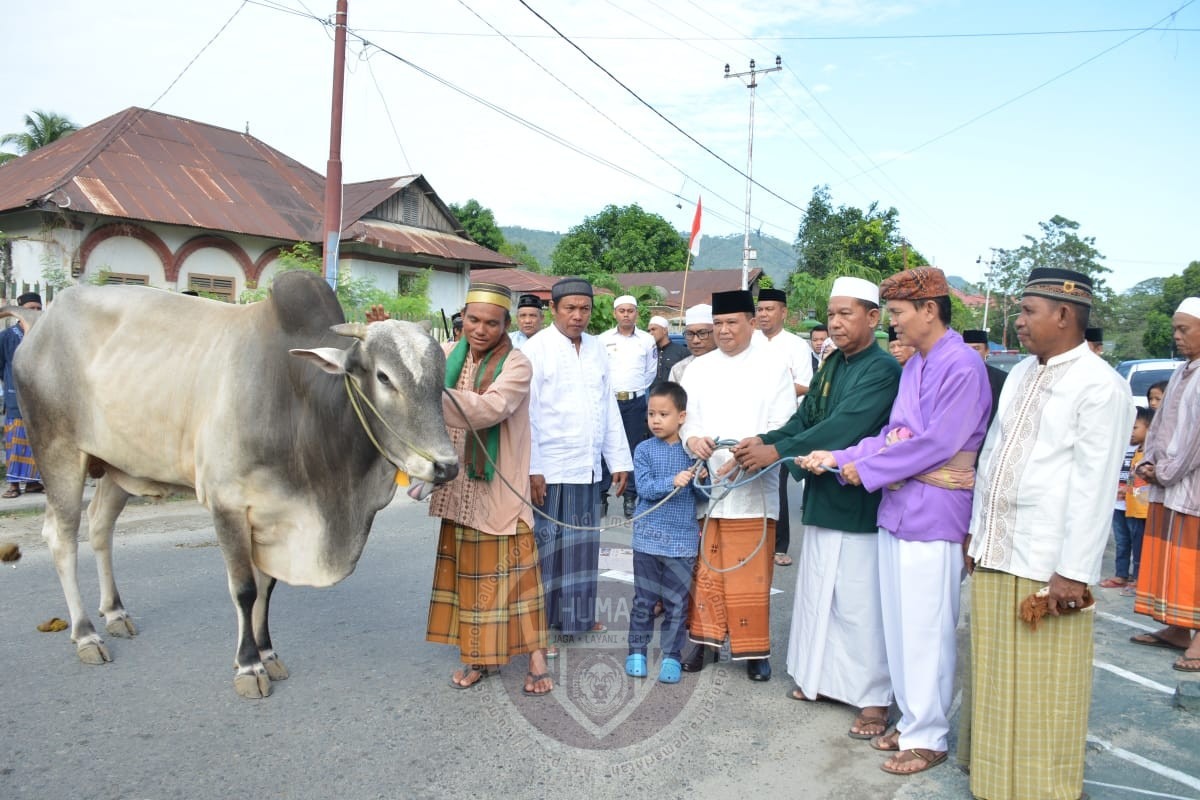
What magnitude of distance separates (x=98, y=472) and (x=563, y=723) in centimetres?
→ 302

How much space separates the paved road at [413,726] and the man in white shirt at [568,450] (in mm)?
360

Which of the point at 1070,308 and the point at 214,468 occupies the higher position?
the point at 1070,308

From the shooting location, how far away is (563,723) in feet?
12.7

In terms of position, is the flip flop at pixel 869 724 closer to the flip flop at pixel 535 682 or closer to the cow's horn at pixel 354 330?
the flip flop at pixel 535 682

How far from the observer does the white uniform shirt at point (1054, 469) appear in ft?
9.90

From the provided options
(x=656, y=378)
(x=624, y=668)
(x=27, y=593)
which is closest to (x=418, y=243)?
(x=656, y=378)

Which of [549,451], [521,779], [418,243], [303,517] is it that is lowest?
[521,779]

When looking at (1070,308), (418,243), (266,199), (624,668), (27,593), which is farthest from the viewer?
(418,243)

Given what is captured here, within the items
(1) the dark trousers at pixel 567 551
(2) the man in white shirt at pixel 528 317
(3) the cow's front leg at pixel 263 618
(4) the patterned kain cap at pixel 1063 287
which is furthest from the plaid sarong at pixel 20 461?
(4) the patterned kain cap at pixel 1063 287

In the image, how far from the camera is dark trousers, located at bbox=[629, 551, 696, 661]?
14.6ft

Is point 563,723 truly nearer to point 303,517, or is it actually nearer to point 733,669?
point 733,669

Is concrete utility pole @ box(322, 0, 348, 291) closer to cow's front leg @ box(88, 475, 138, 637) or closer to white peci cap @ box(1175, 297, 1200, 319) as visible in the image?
cow's front leg @ box(88, 475, 138, 637)

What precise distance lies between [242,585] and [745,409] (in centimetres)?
261

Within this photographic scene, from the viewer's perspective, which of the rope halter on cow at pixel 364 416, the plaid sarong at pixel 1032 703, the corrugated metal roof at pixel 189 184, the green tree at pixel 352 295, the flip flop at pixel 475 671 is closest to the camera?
the plaid sarong at pixel 1032 703
